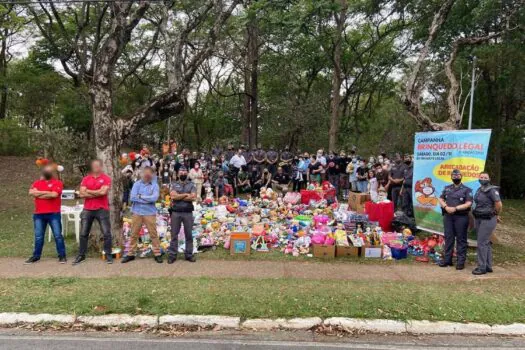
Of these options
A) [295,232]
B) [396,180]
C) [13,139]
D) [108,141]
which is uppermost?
[13,139]

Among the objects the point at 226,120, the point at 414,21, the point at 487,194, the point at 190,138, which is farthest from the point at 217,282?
the point at 190,138

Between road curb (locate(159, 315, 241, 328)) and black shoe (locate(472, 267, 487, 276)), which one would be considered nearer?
road curb (locate(159, 315, 241, 328))

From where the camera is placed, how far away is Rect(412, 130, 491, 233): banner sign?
877 centimetres

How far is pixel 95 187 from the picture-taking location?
8.29m

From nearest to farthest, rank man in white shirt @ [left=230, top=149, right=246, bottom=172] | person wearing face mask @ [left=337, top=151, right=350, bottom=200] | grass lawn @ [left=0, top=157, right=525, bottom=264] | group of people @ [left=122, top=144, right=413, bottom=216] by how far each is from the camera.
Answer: grass lawn @ [left=0, top=157, right=525, bottom=264] < group of people @ [left=122, top=144, right=413, bottom=216] < person wearing face mask @ [left=337, top=151, right=350, bottom=200] < man in white shirt @ [left=230, top=149, right=246, bottom=172]

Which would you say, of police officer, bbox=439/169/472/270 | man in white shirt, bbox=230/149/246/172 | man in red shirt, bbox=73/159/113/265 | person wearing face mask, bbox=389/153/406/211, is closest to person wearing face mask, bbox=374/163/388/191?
person wearing face mask, bbox=389/153/406/211

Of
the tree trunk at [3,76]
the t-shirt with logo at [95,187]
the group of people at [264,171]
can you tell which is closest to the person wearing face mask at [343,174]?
the group of people at [264,171]

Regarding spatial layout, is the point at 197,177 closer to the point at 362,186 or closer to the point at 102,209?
the point at 362,186

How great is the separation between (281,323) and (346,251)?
3.94 metres

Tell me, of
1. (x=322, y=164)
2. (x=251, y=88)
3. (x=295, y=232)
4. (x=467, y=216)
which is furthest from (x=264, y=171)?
(x=251, y=88)

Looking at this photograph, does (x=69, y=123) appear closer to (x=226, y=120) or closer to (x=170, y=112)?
(x=226, y=120)

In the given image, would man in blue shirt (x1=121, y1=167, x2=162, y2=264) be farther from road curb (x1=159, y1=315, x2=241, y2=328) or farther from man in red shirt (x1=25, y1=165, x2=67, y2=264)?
road curb (x1=159, y1=315, x2=241, y2=328)

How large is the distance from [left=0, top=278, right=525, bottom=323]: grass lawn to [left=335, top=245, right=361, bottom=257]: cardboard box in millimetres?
1953

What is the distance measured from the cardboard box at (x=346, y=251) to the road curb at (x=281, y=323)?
11.7ft
